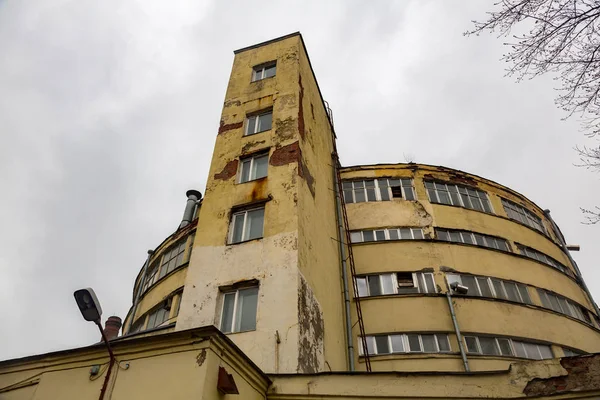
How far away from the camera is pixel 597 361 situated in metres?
8.00

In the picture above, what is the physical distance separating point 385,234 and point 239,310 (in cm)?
843

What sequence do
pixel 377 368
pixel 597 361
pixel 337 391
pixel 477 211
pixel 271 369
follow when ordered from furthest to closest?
pixel 477 211, pixel 377 368, pixel 271 369, pixel 337 391, pixel 597 361

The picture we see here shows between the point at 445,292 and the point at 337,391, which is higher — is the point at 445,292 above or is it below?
above

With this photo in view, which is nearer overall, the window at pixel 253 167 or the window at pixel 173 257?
the window at pixel 253 167

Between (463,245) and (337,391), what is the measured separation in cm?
1119

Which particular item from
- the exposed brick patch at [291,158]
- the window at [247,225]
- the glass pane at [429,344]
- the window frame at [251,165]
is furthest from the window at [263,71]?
the glass pane at [429,344]

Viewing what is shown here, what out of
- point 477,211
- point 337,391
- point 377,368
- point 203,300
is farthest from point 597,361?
point 477,211

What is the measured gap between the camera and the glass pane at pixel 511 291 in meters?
17.0

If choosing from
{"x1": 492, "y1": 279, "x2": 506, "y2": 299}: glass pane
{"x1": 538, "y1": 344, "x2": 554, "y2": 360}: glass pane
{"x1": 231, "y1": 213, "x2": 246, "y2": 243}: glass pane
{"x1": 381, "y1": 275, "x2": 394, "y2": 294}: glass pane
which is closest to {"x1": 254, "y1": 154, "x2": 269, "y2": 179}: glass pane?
{"x1": 231, "y1": 213, "x2": 246, "y2": 243}: glass pane

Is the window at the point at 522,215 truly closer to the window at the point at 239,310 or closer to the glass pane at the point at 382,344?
the glass pane at the point at 382,344

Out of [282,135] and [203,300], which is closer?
[203,300]

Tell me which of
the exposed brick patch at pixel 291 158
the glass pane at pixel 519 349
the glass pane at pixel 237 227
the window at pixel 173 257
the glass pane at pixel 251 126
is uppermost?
the glass pane at pixel 251 126

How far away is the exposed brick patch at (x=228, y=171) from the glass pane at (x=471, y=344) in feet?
31.1

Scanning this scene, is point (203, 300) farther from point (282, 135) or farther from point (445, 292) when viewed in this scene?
point (445, 292)
